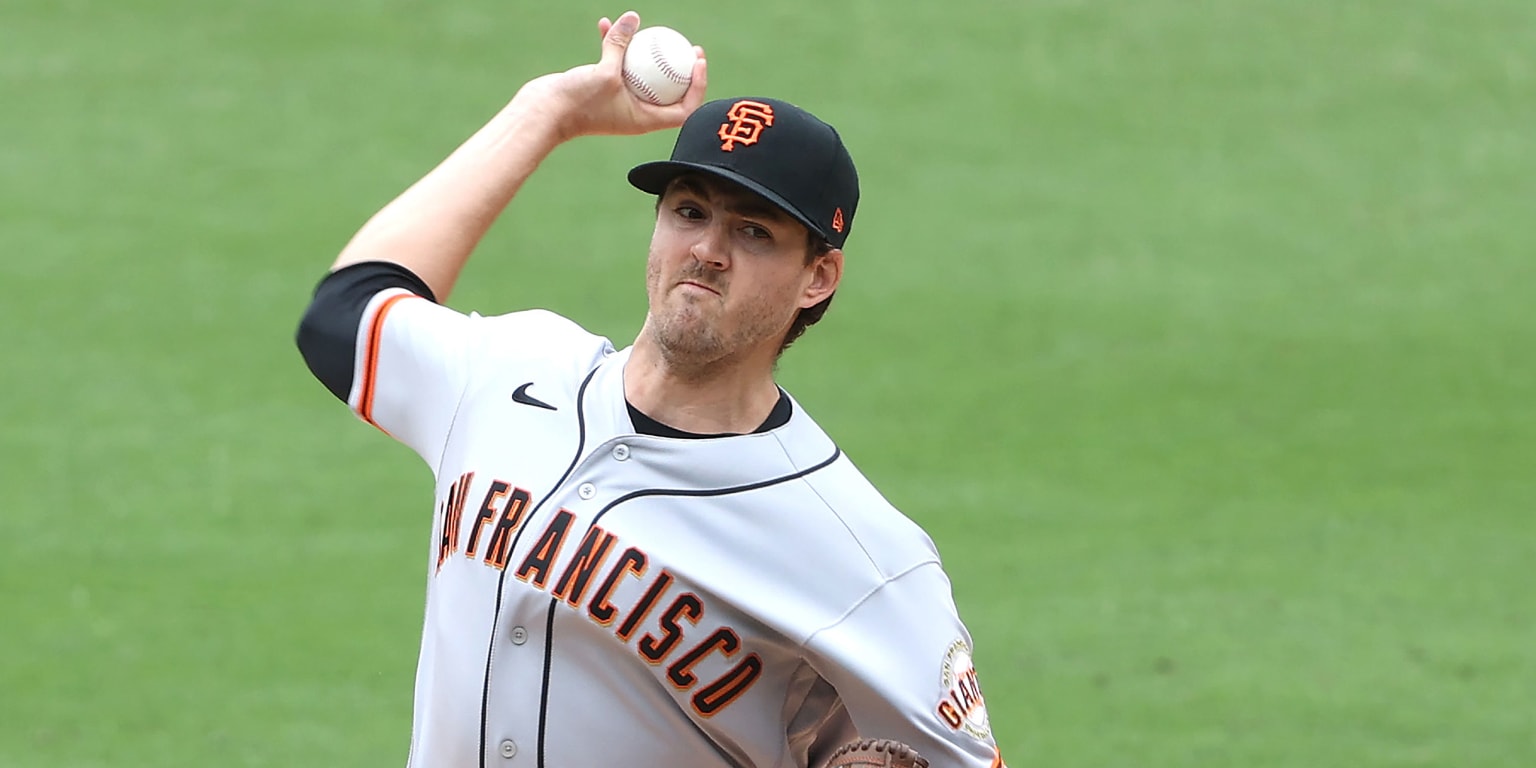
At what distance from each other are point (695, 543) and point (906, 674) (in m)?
0.38

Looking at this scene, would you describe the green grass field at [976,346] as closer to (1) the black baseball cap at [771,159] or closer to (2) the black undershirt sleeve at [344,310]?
(2) the black undershirt sleeve at [344,310]

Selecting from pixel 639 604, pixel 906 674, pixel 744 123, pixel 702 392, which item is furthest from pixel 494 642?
pixel 744 123

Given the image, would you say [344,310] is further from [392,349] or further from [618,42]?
[618,42]

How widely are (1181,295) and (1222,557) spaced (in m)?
2.54

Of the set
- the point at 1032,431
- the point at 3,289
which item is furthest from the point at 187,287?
the point at 1032,431

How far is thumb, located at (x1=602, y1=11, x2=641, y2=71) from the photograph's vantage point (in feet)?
12.1

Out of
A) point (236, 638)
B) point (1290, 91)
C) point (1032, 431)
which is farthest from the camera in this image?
point (1290, 91)

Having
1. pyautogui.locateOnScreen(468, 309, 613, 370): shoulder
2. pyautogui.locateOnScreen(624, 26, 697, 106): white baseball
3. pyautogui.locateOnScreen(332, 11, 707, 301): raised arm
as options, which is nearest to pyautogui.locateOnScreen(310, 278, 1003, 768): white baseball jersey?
pyautogui.locateOnScreen(468, 309, 613, 370): shoulder

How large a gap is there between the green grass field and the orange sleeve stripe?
337cm

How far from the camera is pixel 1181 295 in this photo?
10430 mm

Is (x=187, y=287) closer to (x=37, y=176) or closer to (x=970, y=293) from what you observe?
(x=37, y=176)

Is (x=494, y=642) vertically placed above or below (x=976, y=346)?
above

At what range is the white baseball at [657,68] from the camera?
3.70m

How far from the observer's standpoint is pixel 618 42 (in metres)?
3.72
